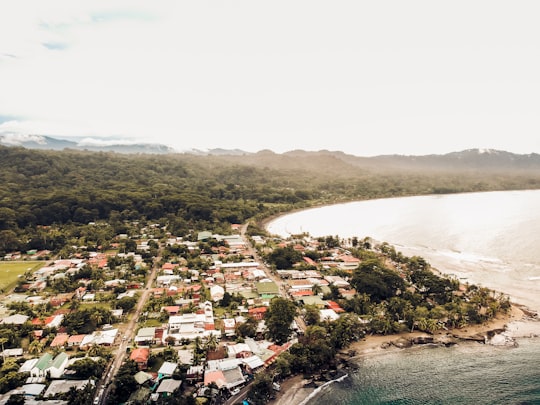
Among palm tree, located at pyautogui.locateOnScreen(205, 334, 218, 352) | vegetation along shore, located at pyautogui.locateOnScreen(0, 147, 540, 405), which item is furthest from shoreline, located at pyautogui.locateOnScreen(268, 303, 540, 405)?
palm tree, located at pyautogui.locateOnScreen(205, 334, 218, 352)

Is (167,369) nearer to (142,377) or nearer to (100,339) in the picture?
(142,377)

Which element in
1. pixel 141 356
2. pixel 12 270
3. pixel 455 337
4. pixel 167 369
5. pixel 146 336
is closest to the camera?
pixel 167 369

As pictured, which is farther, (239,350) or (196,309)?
(196,309)

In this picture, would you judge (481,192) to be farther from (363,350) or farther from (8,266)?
(8,266)

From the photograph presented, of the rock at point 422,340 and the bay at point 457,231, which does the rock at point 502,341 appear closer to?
the rock at point 422,340

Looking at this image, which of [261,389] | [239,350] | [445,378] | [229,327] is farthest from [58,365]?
[445,378]

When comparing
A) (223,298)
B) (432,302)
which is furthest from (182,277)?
(432,302)

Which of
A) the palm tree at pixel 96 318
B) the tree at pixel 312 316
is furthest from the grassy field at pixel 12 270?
the tree at pixel 312 316
